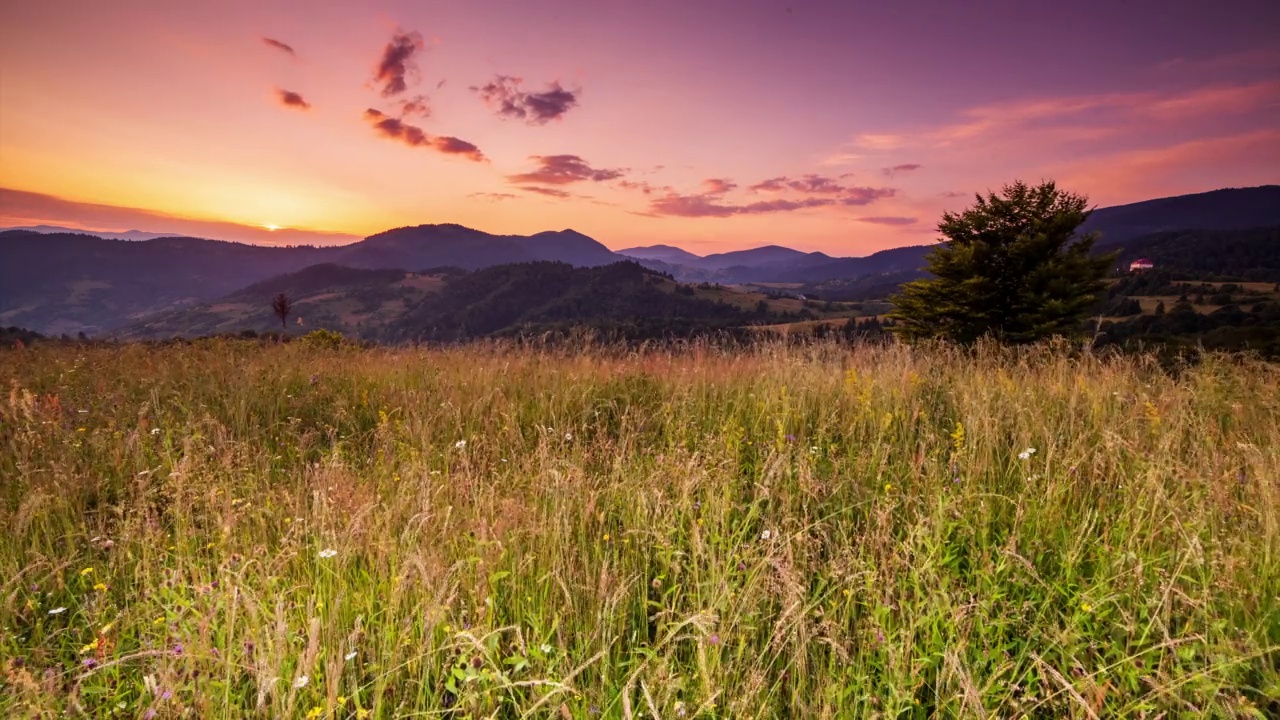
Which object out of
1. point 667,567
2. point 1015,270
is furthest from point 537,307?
point 667,567

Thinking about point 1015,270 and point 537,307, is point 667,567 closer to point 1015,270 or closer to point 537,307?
point 1015,270

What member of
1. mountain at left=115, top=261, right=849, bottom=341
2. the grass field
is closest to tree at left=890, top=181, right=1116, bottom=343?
the grass field

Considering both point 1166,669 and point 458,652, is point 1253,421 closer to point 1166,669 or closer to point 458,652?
point 1166,669

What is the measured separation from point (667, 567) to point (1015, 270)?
3244cm

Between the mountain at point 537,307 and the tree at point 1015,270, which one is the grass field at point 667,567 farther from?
the mountain at point 537,307

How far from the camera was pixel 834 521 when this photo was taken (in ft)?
10.4

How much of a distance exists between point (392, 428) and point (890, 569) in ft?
15.0

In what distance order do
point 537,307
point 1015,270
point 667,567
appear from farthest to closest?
1. point 537,307
2. point 1015,270
3. point 667,567

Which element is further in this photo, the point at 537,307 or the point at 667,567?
the point at 537,307

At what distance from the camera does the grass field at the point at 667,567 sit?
1.92 m

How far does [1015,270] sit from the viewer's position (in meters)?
28.1

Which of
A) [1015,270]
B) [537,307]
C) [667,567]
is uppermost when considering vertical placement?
[1015,270]

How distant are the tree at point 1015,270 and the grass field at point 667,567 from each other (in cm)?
2527

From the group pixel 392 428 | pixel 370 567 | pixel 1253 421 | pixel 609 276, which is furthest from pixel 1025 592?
pixel 609 276
